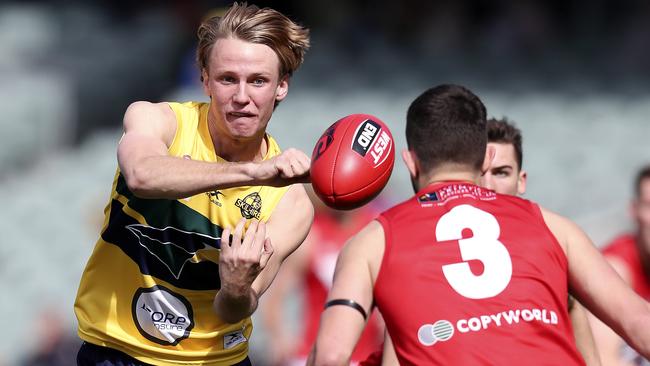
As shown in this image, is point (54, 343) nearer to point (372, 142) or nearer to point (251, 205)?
point (251, 205)

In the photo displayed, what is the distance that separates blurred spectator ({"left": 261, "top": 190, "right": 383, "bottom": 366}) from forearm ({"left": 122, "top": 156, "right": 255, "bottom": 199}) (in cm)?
413

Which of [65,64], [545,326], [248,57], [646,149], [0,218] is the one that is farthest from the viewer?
[65,64]

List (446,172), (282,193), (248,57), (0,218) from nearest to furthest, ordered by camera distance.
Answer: (446,172)
(248,57)
(282,193)
(0,218)

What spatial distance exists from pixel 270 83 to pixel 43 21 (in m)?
10.9

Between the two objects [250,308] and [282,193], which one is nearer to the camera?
Result: [250,308]

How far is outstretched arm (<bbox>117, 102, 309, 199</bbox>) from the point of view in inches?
160

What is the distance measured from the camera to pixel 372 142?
172 inches

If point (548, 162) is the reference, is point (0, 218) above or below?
below

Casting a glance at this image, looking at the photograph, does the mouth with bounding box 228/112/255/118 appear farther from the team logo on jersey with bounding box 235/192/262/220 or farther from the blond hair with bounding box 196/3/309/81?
the team logo on jersey with bounding box 235/192/262/220

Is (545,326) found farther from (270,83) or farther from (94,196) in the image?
(94,196)

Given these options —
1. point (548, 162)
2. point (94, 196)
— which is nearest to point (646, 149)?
point (548, 162)

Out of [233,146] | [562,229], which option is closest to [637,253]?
[562,229]

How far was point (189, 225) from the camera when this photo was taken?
15.8ft

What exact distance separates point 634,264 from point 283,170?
134 inches
